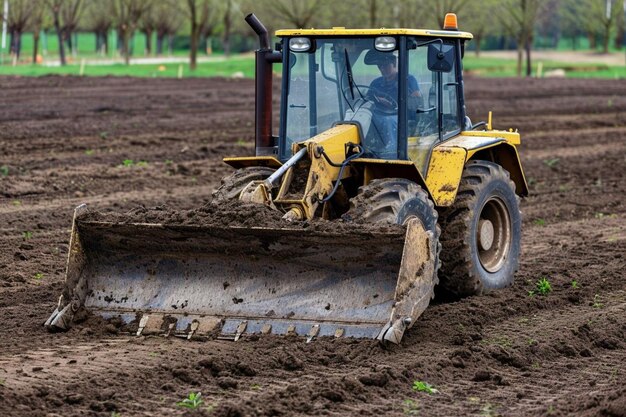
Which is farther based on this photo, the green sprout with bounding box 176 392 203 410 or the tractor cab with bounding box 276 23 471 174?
the tractor cab with bounding box 276 23 471 174

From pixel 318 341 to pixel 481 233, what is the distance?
8.00 feet

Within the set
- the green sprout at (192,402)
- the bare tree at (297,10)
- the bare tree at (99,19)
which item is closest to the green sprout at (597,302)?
the green sprout at (192,402)

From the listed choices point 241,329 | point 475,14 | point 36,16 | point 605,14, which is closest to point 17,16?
point 36,16

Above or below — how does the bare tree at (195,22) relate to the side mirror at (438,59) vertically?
above

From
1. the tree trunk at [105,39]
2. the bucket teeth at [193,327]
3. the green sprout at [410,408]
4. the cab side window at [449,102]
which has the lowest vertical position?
the green sprout at [410,408]

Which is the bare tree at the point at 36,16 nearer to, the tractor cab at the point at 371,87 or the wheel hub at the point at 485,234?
the tractor cab at the point at 371,87

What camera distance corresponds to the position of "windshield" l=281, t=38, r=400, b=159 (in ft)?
29.4

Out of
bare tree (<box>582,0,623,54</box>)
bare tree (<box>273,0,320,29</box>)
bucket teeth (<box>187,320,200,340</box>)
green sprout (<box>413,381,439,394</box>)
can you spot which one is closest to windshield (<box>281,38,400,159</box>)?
bucket teeth (<box>187,320,200,340</box>)

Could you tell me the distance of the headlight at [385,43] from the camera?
876 cm

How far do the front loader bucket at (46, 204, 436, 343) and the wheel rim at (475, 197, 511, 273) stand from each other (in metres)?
1.74

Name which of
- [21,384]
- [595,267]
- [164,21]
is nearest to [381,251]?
[21,384]

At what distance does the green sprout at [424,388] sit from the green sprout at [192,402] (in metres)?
1.40

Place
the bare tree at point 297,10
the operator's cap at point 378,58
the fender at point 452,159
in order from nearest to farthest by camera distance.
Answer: the operator's cap at point 378,58 < the fender at point 452,159 < the bare tree at point 297,10

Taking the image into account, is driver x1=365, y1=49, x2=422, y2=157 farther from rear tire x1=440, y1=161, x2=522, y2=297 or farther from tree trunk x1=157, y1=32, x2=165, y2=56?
tree trunk x1=157, y1=32, x2=165, y2=56
